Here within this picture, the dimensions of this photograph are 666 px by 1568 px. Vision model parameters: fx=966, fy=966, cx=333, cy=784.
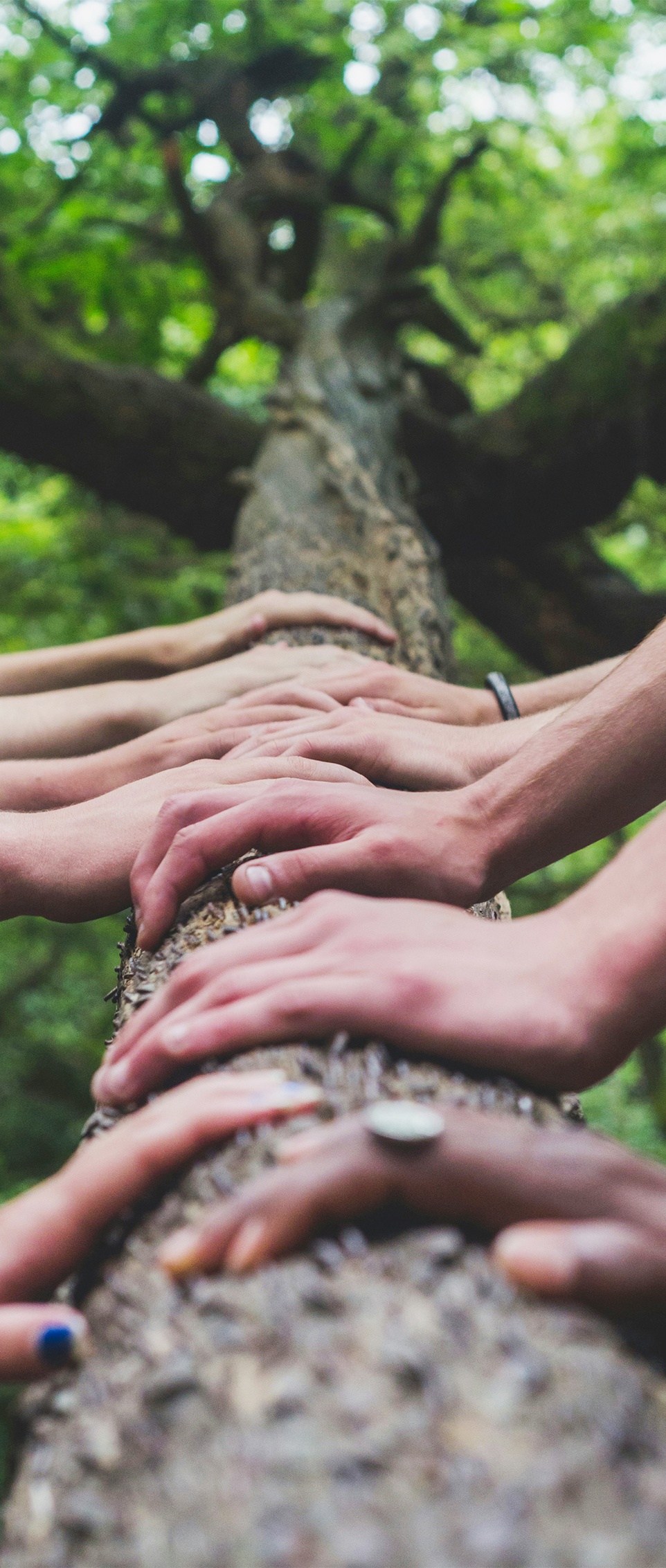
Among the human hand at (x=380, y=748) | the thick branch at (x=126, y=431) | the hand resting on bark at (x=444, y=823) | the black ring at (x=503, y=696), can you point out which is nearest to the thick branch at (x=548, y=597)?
the thick branch at (x=126, y=431)

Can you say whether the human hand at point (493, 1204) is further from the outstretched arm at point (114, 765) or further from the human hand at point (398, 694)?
the human hand at point (398, 694)

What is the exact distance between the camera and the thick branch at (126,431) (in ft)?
16.3

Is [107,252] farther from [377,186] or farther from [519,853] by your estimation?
[519,853]

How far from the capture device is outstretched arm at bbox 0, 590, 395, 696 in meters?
2.85

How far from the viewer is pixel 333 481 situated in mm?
3748

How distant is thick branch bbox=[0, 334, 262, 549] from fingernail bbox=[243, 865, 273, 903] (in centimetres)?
432

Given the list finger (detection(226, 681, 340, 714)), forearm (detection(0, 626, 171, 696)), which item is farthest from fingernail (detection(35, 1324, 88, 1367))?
forearm (detection(0, 626, 171, 696))

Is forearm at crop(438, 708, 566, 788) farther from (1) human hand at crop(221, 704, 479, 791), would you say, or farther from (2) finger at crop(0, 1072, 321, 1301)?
(2) finger at crop(0, 1072, 321, 1301)

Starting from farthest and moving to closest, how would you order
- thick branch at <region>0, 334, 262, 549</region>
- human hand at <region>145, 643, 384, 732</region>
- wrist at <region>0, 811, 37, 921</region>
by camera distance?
1. thick branch at <region>0, 334, 262, 549</region>
2. human hand at <region>145, 643, 384, 732</region>
3. wrist at <region>0, 811, 37, 921</region>

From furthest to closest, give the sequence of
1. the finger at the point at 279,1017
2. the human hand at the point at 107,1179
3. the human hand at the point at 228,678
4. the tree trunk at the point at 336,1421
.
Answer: the human hand at the point at 228,678
the finger at the point at 279,1017
the human hand at the point at 107,1179
the tree trunk at the point at 336,1421

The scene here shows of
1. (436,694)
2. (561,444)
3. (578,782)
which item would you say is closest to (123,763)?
(436,694)

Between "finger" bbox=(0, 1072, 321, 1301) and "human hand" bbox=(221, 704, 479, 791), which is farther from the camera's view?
"human hand" bbox=(221, 704, 479, 791)

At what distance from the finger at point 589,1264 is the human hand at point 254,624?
2.24 meters

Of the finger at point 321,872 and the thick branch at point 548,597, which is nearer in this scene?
the finger at point 321,872
